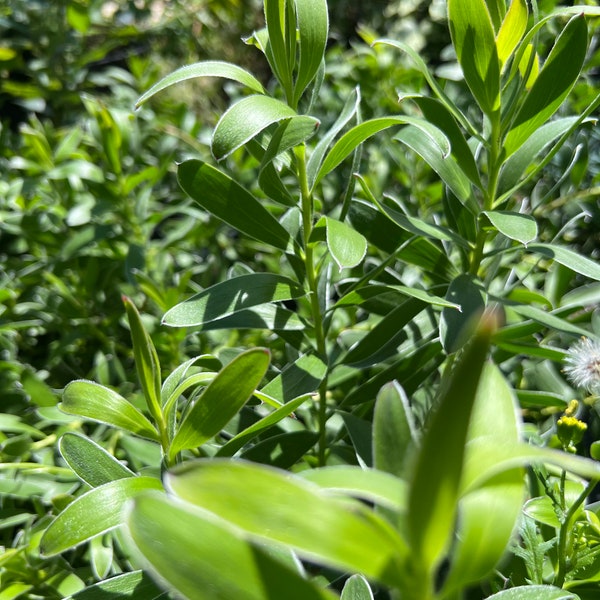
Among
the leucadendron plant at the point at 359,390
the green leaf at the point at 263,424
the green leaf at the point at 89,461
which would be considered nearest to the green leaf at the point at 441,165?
the leucadendron plant at the point at 359,390

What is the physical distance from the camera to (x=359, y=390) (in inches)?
25.8

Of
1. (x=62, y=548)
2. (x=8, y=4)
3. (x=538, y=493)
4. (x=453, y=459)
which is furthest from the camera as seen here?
(x=8, y=4)

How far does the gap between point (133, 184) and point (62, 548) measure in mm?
774

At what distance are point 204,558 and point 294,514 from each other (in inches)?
2.1

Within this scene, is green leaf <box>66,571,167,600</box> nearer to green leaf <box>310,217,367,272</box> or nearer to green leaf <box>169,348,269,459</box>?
green leaf <box>169,348,269,459</box>

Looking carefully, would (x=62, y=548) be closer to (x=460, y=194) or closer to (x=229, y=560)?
(x=229, y=560)

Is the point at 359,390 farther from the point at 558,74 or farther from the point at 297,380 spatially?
the point at 558,74

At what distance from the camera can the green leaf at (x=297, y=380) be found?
0.58 m

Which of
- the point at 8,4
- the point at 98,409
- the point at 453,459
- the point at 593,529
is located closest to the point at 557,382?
the point at 593,529

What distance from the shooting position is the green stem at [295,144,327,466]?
62 cm

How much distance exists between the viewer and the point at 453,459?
0.22m

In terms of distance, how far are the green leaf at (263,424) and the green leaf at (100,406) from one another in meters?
0.05

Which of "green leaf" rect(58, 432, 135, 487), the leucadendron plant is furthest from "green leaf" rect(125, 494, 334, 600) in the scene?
"green leaf" rect(58, 432, 135, 487)

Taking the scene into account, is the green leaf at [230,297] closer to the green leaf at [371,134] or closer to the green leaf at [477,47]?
the green leaf at [371,134]
